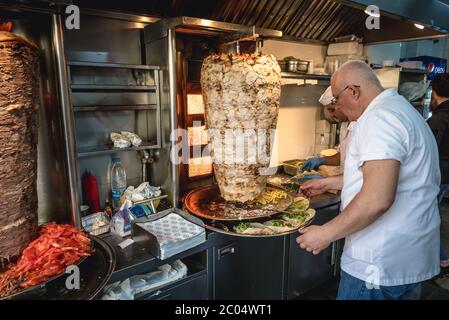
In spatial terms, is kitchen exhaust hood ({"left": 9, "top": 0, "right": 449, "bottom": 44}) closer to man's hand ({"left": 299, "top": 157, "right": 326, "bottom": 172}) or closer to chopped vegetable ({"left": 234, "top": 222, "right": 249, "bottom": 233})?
chopped vegetable ({"left": 234, "top": 222, "right": 249, "bottom": 233})

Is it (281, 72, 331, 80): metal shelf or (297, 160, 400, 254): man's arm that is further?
(281, 72, 331, 80): metal shelf

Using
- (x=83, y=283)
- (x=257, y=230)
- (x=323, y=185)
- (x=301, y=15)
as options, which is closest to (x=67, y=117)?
(x=83, y=283)

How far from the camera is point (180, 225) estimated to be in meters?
1.90

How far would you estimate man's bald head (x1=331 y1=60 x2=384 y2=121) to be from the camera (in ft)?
5.42

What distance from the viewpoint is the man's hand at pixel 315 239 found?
154 centimetres

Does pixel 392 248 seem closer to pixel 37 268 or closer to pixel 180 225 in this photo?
pixel 180 225

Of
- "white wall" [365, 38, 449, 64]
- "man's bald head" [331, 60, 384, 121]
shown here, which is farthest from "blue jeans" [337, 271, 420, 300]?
"white wall" [365, 38, 449, 64]

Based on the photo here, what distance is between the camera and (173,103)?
2.04 meters

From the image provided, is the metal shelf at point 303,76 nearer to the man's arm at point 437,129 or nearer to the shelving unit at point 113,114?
the man's arm at point 437,129

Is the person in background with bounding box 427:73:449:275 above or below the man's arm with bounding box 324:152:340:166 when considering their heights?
above

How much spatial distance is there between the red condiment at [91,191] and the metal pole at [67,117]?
370 millimetres

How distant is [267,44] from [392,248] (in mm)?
2394

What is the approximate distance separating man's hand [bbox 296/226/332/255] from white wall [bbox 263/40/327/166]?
2004 mm

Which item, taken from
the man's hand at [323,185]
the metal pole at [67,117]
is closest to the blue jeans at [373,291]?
the man's hand at [323,185]
